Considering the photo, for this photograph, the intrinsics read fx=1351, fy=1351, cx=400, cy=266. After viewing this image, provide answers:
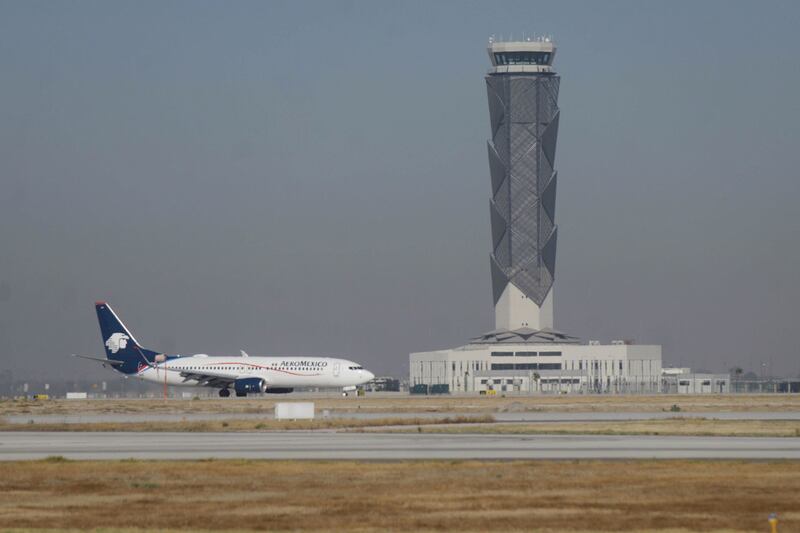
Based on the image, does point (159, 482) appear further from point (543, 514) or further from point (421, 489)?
point (543, 514)

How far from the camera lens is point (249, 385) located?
142 meters

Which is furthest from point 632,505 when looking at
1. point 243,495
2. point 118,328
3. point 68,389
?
point 68,389

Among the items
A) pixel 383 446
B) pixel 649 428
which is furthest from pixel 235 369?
pixel 383 446

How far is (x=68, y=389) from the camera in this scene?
199 m

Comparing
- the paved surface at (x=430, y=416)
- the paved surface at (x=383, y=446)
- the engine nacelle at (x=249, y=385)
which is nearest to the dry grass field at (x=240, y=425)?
the paved surface at (x=430, y=416)

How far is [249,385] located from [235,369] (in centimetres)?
423

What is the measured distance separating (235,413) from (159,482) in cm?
5765

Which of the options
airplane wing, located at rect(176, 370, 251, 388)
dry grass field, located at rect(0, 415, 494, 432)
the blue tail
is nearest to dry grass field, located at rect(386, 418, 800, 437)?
dry grass field, located at rect(0, 415, 494, 432)

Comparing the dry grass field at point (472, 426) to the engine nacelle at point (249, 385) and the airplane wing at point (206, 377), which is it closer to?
the engine nacelle at point (249, 385)

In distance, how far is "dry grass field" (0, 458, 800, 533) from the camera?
106 ft

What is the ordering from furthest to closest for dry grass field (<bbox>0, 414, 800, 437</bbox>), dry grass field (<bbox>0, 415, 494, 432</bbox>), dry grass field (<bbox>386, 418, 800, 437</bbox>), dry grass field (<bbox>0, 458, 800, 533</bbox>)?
dry grass field (<bbox>0, 415, 494, 432</bbox>), dry grass field (<bbox>0, 414, 800, 437</bbox>), dry grass field (<bbox>386, 418, 800, 437</bbox>), dry grass field (<bbox>0, 458, 800, 533</bbox>)

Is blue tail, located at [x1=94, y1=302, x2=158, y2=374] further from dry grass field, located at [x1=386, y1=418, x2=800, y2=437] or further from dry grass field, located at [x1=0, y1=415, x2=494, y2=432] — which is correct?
dry grass field, located at [x1=386, y1=418, x2=800, y2=437]

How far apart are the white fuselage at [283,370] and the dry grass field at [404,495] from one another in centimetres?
9705

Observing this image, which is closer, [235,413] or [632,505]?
[632,505]
